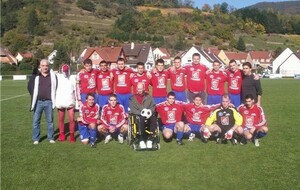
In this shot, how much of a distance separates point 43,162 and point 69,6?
138332 mm

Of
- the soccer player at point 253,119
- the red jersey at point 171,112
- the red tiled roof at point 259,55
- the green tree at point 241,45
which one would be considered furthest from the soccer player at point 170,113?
the green tree at point 241,45

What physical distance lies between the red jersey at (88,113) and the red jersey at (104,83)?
830mm

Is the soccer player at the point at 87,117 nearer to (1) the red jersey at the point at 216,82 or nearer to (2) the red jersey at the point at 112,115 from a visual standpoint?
(2) the red jersey at the point at 112,115

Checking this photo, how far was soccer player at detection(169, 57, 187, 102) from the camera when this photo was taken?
32.6 ft

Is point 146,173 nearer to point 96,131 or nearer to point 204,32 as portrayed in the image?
point 96,131

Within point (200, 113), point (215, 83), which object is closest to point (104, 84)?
point (200, 113)

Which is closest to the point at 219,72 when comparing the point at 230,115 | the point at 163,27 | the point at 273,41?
the point at 230,115

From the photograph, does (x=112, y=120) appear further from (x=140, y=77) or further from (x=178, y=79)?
(x=178, y=79)

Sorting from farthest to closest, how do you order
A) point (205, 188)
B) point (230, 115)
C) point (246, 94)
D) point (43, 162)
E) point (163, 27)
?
point (163, 27)
point (246, 94)
point (230, 115)
point (43, 162)
point (205, 188)

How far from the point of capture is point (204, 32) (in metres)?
128

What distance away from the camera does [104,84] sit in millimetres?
9547

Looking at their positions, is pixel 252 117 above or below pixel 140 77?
below

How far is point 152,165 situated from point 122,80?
337 cm

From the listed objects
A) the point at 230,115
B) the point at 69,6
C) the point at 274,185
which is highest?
the point at 69,6
